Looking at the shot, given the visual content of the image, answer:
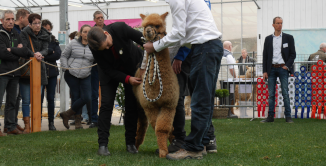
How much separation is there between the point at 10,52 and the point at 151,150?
10.1ft

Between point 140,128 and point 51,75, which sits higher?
point 51,75

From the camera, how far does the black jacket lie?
3680 millimetres

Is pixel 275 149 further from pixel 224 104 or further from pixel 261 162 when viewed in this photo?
pixel 224 104

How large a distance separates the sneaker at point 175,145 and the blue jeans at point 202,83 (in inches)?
9.3

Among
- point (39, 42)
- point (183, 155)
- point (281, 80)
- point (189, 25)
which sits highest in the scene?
point (39, 42)

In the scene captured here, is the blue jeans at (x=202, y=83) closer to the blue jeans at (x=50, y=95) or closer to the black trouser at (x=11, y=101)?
the black trouser at (x=11, y=101)

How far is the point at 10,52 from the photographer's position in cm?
573

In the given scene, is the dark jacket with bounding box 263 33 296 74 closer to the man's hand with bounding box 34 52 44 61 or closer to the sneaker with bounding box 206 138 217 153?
the sneaker with bounding box 206 138 217 153

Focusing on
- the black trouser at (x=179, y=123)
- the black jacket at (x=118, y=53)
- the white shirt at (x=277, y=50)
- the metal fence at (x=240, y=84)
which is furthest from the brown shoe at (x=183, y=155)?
the metal fence at (x=240, y=84)

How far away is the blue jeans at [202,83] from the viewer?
10.8ft

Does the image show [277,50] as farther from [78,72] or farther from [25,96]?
[25,96]

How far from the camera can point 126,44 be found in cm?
375

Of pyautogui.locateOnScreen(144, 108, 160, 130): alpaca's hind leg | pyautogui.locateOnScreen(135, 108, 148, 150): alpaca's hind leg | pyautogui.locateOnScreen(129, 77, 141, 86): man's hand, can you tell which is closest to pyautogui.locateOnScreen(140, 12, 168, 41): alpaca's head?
pyautogui.locateOnScreen(129, 77, 141, 86): man's hand

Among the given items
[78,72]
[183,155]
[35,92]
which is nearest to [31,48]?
[35,92]
